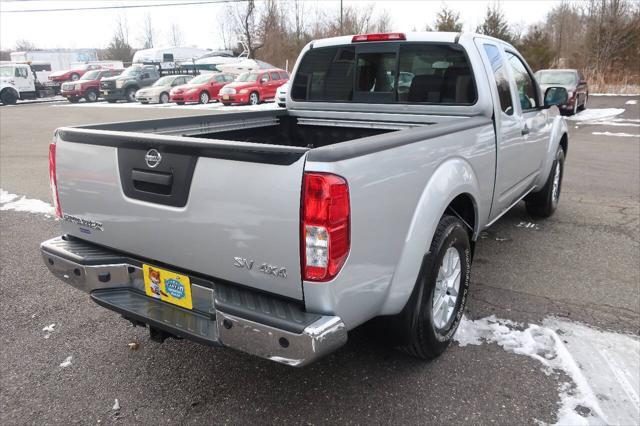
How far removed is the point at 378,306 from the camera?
246 cm

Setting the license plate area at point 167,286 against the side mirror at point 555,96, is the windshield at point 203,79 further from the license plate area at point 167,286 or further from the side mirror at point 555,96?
the license plate area at point 167,286

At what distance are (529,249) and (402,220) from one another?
3.06 meters

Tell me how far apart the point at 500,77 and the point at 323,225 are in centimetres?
278

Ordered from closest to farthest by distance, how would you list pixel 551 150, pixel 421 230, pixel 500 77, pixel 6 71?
pixel 421 230
pixel 500 77
pixel 551 150
pixel 6 71

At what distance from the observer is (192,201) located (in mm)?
2320

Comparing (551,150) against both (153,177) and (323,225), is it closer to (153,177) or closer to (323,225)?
(323,225)

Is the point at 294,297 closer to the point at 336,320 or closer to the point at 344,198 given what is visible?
the point at 336,320

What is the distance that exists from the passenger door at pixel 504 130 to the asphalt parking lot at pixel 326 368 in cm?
76

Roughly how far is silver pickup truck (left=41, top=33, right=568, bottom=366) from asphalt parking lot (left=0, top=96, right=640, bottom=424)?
0.33m

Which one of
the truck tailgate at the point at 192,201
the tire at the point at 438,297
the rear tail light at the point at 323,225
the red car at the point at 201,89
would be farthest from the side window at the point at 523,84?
the red car at the point at 201,89

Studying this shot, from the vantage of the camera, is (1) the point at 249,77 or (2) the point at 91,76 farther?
(2) the point at 91,76

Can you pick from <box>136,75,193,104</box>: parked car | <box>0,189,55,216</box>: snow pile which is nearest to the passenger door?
<box>0,189,55,216</box>: snow pile

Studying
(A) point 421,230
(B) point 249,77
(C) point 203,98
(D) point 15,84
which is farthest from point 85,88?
(A) point 421,230

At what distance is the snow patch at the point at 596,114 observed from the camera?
17594mm
